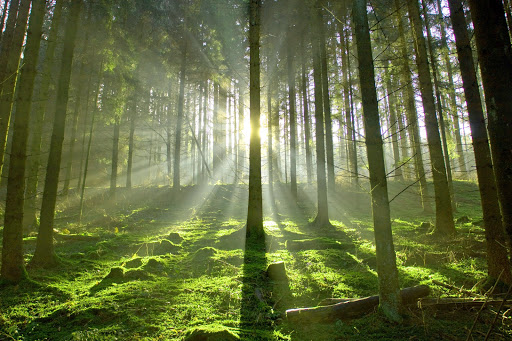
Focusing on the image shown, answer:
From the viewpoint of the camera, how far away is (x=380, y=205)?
3.09 m

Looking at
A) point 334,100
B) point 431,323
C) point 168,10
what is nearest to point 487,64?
point 431,323

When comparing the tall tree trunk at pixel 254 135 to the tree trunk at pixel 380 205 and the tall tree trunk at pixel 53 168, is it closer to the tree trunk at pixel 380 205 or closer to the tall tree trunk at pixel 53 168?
the tall tree trunk at pixel 53 168

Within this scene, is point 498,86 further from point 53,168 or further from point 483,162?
point 53,168

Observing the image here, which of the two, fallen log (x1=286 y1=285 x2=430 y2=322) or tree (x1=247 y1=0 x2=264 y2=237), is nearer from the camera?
fallen log (x1=286 y1=285 x2=430 y2=322)

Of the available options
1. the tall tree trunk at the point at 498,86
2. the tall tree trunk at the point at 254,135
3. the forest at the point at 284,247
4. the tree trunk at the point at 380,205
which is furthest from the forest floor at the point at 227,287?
the tall tree trunk at the point at 498,86

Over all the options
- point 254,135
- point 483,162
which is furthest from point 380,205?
point 254,135

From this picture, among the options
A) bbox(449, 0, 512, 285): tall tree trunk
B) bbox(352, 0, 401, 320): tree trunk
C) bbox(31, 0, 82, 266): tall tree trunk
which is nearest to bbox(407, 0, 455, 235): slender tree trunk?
bbox(449, 0, 512, 285): tall tree trunk

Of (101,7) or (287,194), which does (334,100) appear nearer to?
(287,194)

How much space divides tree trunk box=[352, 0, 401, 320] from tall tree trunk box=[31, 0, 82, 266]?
21.1 ft

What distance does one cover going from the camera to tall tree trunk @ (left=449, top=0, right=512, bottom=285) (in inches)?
158

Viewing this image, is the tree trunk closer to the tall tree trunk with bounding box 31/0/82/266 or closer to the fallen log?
the fallen log

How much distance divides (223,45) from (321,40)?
9.48 metres

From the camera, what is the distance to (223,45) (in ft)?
58.3

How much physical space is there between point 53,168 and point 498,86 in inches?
313
